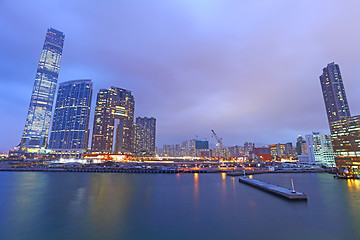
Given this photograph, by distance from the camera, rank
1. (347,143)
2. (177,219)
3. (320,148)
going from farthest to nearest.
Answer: (320,148)
(347,143)
(177,219)

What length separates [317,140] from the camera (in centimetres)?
19338

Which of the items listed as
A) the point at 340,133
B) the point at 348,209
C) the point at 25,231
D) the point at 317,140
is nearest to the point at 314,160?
the point at 317,140

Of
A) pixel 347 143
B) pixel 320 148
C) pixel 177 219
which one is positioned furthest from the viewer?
pixel 320 148

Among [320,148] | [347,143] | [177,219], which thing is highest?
[347,143]

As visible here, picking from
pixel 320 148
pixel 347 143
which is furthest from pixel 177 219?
pixel 320 148

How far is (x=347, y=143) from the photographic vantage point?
128 metres

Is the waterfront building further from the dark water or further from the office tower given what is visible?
the dark water

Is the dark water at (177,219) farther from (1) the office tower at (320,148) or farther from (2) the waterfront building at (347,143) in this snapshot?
(1) the office tower at (320,148)

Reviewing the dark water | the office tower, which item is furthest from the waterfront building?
the dark water

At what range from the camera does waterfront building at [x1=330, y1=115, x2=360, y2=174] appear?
114938 millimetres

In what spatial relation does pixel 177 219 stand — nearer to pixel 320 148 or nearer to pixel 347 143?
pixel 347 143

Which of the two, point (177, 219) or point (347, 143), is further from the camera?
point (347, 143)

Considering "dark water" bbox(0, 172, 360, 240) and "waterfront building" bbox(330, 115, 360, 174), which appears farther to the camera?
"waterfront building" bbox(330, 115, 360, 174)

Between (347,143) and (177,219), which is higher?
(347,143)
